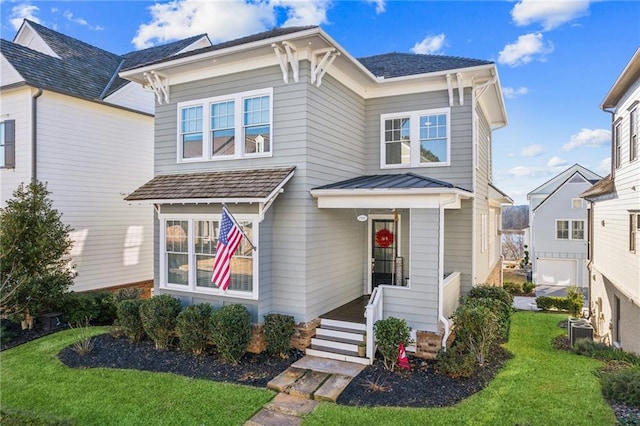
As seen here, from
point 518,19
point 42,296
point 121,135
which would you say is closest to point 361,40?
point 518,19

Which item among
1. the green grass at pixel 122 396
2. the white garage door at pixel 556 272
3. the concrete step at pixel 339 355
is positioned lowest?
the white garage door at pixel 556 272

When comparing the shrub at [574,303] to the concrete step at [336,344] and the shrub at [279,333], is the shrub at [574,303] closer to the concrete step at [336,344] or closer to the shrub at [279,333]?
the concrete step at [336,344]

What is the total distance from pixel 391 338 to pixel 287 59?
20.5ft

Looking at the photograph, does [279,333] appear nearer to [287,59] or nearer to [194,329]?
[194,329]

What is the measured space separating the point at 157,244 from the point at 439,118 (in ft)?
27.4

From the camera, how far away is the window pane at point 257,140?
902 centimetres

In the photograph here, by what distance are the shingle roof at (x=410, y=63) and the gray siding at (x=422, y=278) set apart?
435 cm

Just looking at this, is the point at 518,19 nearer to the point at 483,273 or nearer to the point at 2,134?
the point at 483,273

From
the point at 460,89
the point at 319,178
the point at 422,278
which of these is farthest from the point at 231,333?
the point at 460,89

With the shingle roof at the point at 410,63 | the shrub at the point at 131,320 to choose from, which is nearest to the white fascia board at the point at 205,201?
the shrub at the point at 131,320

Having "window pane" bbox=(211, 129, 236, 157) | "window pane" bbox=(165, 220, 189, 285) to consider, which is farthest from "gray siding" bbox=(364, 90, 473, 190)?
"window pane" bbox=(165, 220, 189, 285)

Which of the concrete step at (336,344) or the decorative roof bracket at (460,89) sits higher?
the decorative roof bracket at (460,89)

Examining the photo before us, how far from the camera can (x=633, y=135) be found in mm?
10008

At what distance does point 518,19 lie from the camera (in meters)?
12.9
